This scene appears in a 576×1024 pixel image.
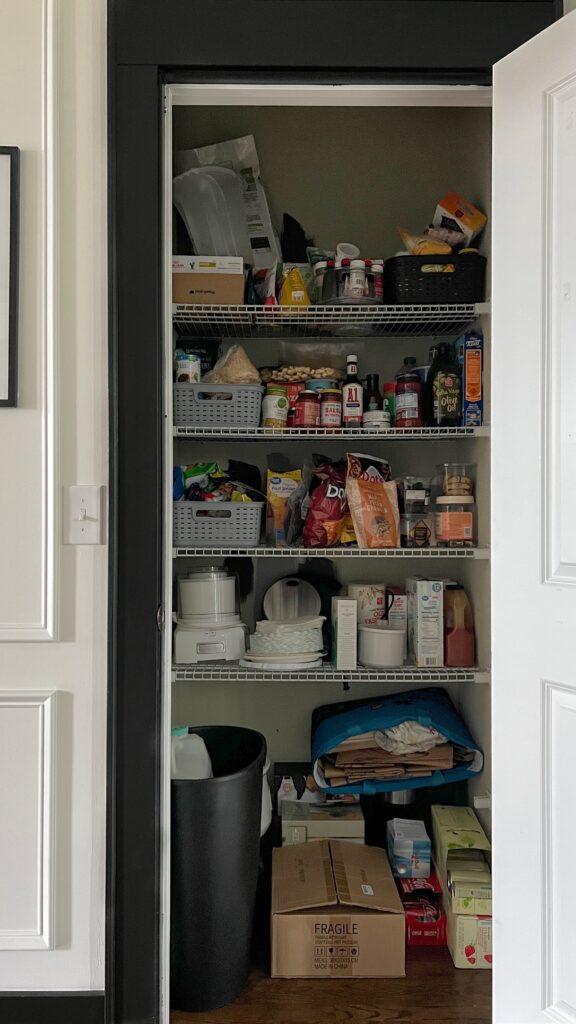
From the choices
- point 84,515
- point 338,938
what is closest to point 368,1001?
point 338,938

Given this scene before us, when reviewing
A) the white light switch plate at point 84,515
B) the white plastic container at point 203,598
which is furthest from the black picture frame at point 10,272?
the white plastic container at point 203,598

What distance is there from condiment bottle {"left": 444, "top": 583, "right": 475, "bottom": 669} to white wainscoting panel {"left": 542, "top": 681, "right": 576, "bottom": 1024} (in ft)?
2.41

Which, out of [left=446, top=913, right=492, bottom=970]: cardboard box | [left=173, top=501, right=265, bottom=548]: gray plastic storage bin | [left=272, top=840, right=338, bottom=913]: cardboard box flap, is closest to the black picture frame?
[left=173, top=501, right=265, bottom=548]: gray plastic storage bin

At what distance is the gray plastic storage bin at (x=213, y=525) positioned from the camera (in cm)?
211

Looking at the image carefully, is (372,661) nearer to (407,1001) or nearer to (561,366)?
(407,1001)

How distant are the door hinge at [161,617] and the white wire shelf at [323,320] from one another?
84cm

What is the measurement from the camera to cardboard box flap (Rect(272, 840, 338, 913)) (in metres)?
1.93

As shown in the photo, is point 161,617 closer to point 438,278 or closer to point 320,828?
point 320,828

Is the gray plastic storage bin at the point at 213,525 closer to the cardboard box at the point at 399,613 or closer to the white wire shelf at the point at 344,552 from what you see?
the white wire shelf at the point at 344,552

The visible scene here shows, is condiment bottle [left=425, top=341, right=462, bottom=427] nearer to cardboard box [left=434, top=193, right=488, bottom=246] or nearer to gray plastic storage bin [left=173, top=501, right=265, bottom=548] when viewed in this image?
cardboard box [left=434, top=193, right=488, bottom=246]

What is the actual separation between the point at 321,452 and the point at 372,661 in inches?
27.6

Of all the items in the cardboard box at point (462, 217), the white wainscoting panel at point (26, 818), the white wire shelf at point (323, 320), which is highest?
the cardboard box at point (462, 217)

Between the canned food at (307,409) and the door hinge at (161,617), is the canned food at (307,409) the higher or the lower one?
the higher one

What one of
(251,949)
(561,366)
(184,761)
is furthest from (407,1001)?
(561,366)
